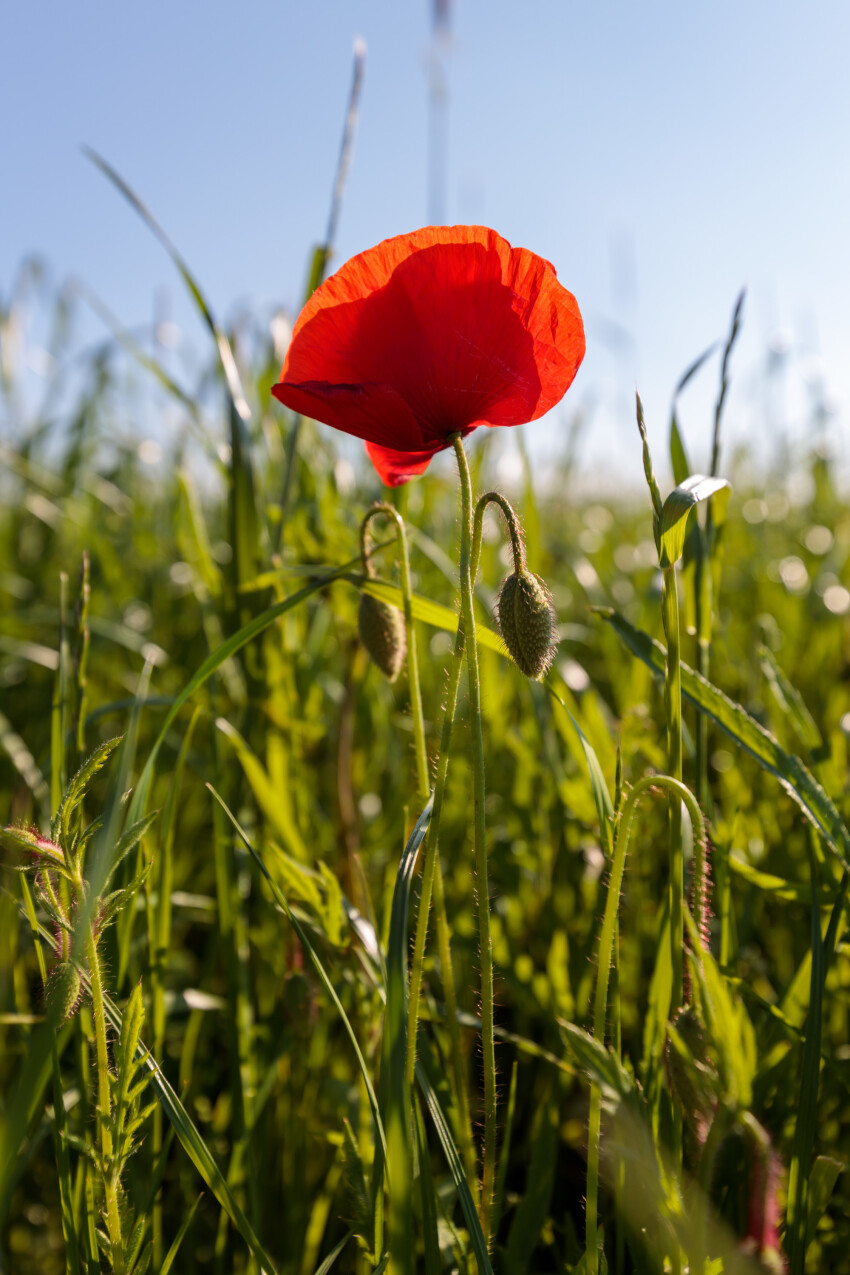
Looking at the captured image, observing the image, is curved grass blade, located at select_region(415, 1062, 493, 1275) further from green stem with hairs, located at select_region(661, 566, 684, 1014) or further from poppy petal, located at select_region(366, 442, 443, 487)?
poppy petal, located at select_region(366, 442, 443, 487)

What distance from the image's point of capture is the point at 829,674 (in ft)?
6.53

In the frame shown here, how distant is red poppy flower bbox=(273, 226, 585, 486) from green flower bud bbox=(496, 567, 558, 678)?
17 cm

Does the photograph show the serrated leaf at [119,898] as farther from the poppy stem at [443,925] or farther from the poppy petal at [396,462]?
the poppy petal at [396,462]

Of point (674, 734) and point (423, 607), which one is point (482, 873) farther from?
point (423, 607)

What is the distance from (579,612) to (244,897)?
1.70 meters

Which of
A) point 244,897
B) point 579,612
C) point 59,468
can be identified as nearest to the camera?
point 244,897

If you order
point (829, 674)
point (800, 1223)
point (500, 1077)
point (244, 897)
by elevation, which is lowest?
point (500, 1077)

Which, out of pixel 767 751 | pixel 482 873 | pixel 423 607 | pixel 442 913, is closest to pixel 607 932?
pixel 482 873

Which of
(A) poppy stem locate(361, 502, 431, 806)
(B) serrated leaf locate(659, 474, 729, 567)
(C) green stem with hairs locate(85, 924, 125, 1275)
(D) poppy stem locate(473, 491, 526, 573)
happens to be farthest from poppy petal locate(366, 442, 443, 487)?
(C) green stem with hairs locate(85, 924, 125, 1275)

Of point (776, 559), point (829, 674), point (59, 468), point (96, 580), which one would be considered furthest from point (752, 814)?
point (59, 468)

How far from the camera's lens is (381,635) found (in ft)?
3.32

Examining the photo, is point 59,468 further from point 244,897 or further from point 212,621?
point 244,897

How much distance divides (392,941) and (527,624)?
12.0 inches

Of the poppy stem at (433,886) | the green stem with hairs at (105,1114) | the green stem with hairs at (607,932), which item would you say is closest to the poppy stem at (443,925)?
the poppy stem at (433,886)
